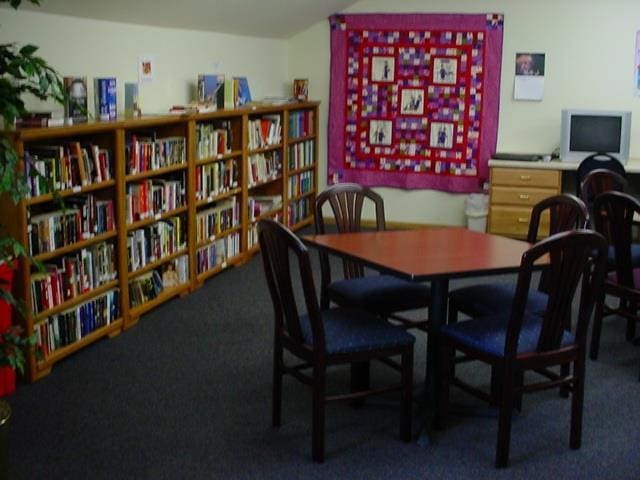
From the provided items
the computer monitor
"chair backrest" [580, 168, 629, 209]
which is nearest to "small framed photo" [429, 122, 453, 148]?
the computer monitor

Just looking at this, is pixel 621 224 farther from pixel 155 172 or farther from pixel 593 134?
pixel 593 134

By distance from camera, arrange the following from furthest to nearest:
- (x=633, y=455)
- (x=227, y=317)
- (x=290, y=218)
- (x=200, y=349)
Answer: (x=290, y=218) → (x=227, y=317) → (x=200, y=349) → (x=633, y=455)

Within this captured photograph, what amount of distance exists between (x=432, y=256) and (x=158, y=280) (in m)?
2.18

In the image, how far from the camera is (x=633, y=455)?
3.32 meters

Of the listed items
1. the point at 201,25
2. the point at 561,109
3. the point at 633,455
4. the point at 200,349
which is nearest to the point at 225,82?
the point at 201,25

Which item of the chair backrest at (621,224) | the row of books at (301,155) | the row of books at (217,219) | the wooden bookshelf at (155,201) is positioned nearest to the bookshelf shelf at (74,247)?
the wooden bookshelf at (155,201)

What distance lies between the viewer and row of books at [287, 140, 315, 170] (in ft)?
23.5

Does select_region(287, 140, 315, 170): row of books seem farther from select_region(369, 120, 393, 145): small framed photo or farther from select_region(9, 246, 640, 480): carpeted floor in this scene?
select_region(9, 246, 640, 480): carpeted floor

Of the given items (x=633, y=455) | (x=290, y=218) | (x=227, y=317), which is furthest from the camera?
(x=290, y=218)

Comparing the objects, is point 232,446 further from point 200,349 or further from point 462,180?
point 462,180

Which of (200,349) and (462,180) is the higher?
(462,180)

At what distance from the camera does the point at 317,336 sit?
3137 mm

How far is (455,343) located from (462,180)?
4334 mm

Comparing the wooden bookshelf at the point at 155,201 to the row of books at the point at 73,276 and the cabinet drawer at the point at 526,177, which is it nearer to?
the row of books at the point at 73,276
